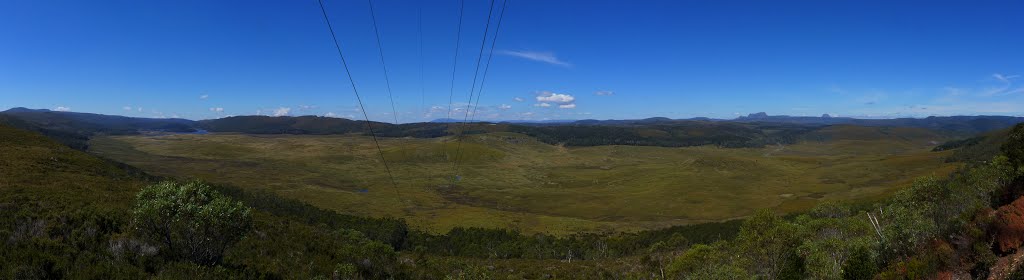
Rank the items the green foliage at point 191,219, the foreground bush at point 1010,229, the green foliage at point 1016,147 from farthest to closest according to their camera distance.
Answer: the green foliage at point 1016,147
the foreground bush at point 1010,229
the green foliage at point 191,219

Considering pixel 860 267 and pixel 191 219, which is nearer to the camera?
pixel 191 219

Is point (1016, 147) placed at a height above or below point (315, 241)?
above

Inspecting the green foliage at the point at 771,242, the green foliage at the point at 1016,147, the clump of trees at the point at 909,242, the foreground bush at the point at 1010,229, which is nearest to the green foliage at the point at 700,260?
the clump of trees at the point at 909,242

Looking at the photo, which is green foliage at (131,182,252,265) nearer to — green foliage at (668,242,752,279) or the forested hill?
the forested hill

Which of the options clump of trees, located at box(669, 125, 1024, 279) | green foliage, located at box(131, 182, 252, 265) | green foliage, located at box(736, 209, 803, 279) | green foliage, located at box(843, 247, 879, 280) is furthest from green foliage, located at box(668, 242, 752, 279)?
green foliage, located at box(131, 182, 252, 265)

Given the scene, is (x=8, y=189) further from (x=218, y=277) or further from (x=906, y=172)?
(x=906, y=172)

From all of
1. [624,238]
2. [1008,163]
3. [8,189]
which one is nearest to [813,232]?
[1008,163]

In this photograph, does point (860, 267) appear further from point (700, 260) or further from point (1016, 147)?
point (1016, 147)

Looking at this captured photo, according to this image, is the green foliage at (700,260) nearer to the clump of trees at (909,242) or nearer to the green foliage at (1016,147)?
the clump of trees at (909,242)

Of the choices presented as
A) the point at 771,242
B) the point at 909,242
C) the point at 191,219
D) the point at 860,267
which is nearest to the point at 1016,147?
the point at 909,242
